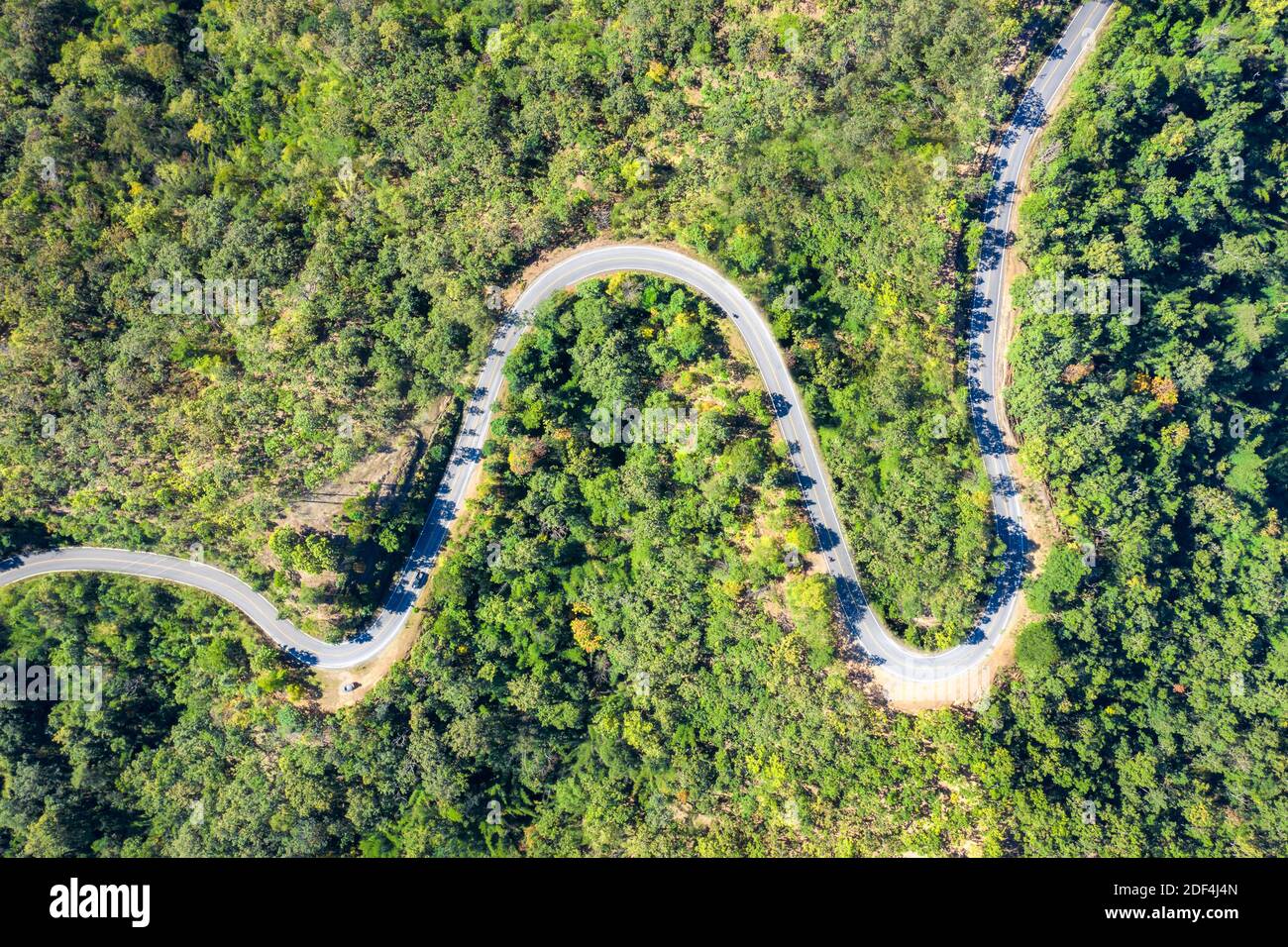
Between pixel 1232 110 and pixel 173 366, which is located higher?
pixel 1232 110

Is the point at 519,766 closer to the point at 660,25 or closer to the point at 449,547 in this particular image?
the point at 449,547

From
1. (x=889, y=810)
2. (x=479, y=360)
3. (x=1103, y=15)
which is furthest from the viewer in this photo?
(x=479, y=360)

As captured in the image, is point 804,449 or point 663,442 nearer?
point 804,449

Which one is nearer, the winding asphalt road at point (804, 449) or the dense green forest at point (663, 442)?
the dense green forest at point (663, 442)

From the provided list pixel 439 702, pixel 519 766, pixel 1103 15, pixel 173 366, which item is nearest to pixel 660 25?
pixel 1103 15

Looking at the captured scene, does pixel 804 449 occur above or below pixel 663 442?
below
